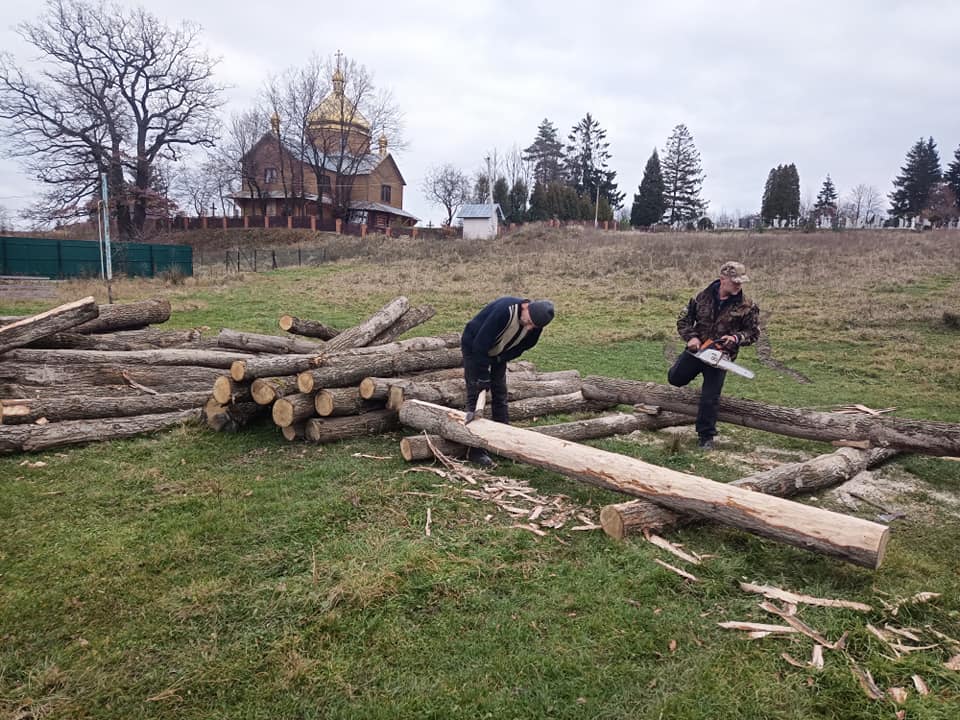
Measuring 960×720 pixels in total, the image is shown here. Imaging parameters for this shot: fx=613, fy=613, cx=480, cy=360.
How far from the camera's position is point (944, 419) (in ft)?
25.0

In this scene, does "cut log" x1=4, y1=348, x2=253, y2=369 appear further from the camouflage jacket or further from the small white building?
the small white building

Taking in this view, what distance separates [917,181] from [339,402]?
72.6 metres

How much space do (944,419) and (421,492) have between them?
22.4 feet

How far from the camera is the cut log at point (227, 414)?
6504 mm

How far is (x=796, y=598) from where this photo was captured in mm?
3361

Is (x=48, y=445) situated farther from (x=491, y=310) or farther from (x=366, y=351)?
(x=491, y=310)

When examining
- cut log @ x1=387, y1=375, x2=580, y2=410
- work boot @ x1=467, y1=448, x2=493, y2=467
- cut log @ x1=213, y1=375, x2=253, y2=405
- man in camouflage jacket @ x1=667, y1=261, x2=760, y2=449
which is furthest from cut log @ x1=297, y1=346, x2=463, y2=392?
man in camouflage jacket @ x1=667, y1=261, x2=760, y2=449

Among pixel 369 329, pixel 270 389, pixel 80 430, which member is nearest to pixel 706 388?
pixel 369 329

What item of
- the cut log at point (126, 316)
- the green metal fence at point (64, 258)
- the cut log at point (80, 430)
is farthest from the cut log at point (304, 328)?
the green metal fence at point (64, 258)

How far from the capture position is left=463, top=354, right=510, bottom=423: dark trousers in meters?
5.60

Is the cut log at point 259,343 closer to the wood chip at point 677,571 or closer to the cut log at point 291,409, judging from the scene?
the cut log at point 291,409

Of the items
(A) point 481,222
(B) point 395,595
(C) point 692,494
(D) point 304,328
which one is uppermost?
(A) point 481,222

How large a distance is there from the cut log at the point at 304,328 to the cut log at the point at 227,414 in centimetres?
190

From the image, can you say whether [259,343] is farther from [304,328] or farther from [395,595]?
[395,595]
